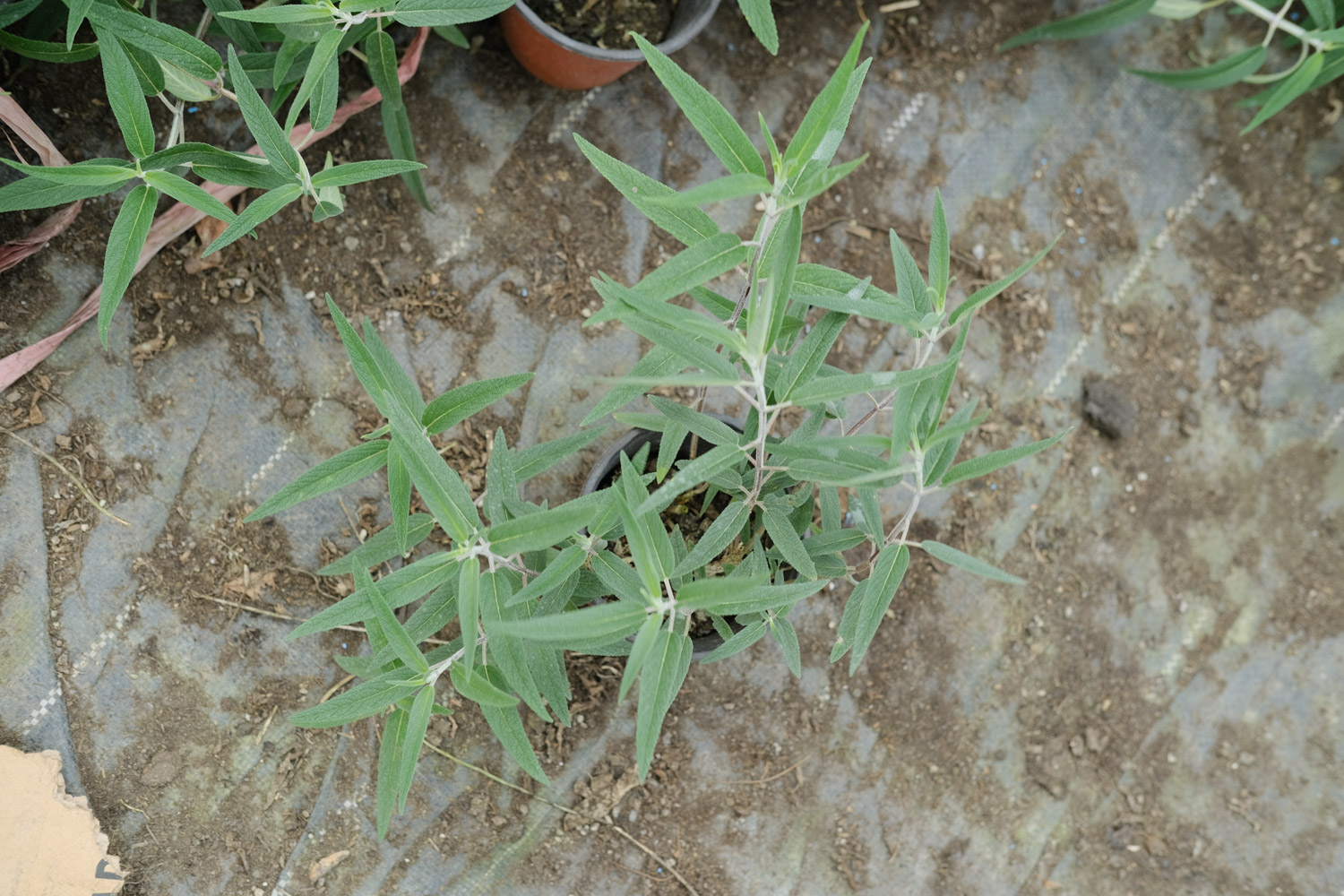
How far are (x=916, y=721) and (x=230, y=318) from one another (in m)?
1.68

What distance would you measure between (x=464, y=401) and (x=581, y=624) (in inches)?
15.8

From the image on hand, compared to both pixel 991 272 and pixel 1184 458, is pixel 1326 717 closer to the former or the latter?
pixel 1184 458

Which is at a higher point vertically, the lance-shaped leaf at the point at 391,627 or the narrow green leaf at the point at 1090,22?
the narrow green leaf at the point at 1090,22

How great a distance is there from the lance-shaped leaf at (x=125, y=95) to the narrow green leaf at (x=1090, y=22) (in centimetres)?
177

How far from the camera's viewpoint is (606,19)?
70.3 inches

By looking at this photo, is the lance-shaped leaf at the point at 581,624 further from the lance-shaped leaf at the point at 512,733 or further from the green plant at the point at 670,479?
the lance-shaped leaf at the point at 512,733

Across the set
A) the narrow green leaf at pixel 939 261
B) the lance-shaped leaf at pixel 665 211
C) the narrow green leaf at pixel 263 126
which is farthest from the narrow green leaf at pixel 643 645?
the narrow green leaf at pixel 263 126

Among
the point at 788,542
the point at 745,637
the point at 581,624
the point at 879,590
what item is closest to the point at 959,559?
the point at 879,590

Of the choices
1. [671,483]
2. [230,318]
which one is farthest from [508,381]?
[230,318]

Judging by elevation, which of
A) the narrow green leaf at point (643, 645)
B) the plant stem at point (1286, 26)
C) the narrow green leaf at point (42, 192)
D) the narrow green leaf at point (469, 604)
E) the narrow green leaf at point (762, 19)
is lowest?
the narrow green leaf at point (469, 604)

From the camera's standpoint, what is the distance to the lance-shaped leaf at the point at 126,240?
120 centimetres

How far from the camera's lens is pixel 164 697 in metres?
1.66

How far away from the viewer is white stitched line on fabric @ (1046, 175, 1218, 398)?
207 cm

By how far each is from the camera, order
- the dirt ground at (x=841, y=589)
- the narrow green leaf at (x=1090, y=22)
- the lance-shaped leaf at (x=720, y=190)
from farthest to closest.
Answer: the narrow green leaf at (x=1090, y=22) → the dirt ground at (x=841, y=589) → the lance-shaped leaf at (x=720, y=190)
